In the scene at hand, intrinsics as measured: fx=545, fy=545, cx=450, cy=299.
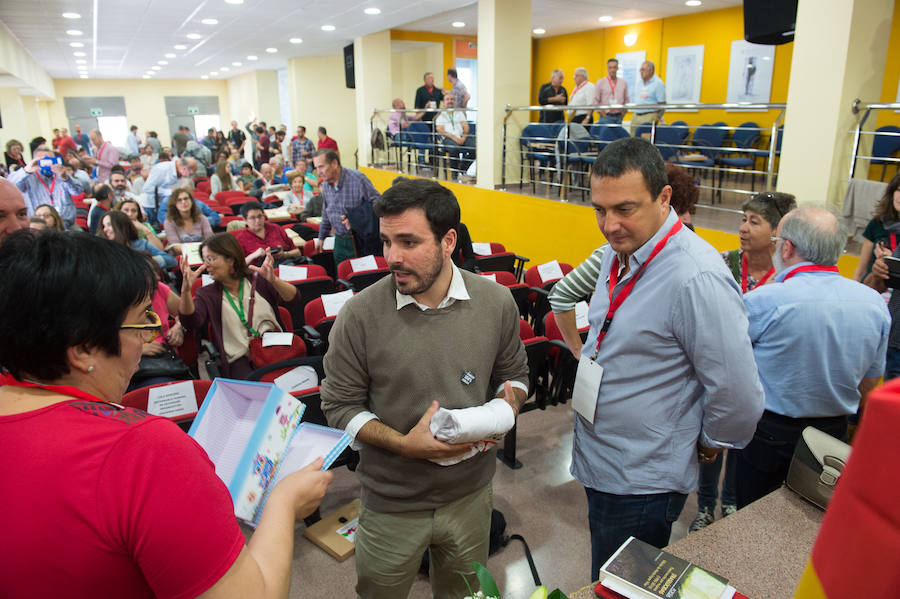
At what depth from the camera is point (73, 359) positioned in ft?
2.61

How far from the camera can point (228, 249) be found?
126 inches

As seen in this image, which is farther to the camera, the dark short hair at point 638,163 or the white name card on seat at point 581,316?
the white name card on seat at point 581,316

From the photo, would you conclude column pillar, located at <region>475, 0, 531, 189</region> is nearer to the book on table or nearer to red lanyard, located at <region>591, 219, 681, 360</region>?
red lanyard, located at <region>591, 219, 681, 360</region>

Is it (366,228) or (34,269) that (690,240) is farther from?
(366,228)

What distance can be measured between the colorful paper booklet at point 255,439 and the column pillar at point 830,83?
420 cm

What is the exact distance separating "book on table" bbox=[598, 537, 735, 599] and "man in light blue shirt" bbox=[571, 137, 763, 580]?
0.26 metres

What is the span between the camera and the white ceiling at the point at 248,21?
857 cm

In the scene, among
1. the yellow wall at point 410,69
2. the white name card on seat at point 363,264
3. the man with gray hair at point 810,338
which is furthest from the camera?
the yellow wall at point 410,69

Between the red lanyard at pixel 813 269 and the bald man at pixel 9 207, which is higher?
the bald man at pixel 9 207

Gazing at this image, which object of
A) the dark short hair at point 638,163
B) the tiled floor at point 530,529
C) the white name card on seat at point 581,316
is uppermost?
the dark short hair at point 638,163

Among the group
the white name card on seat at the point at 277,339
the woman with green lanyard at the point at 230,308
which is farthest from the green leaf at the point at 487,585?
the woman with green lanyard at the point at 230,308

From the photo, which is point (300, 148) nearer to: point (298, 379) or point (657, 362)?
point (298, 379)

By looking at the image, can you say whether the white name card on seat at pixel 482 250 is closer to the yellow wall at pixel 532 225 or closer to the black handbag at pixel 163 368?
the yellow wall at pixel 532 225

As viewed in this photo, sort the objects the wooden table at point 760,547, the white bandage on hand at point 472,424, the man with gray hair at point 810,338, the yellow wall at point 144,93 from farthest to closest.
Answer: the yellow wall at point 144,93, the man with gray hair at point 810,338, the white bandage on hand at point 472,424, the wooden table at point 760,547
